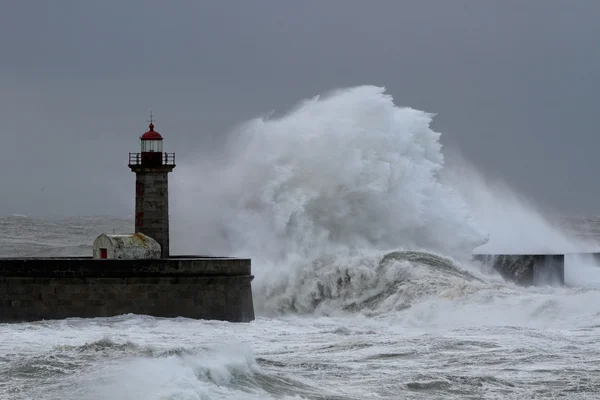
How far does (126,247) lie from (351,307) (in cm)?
349

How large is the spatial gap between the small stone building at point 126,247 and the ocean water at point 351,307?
1.49 m

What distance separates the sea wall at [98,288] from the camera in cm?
1551

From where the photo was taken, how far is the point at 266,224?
65.2 feet

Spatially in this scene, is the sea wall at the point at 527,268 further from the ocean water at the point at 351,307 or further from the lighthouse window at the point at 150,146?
the lighthouse window at the point at 150,146

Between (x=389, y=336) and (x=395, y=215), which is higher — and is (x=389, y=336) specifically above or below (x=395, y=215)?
below

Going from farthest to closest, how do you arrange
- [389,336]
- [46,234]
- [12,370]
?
[46,234] → [389,336] → [12,370]

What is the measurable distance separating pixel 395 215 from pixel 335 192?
1.19 m

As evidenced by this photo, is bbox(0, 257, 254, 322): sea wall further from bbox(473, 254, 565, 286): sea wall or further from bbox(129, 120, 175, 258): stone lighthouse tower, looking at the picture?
bbox(473, 254, 565, 286): sea wall

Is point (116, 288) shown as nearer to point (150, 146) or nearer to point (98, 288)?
point (98, 288)

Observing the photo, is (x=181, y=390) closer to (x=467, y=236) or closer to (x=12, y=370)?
(x=12, y=370)

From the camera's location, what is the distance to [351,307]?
18.1 m

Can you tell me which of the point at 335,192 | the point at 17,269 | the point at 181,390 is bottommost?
the point at 181,390

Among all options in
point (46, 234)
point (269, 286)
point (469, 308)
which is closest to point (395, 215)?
point (269, 286)

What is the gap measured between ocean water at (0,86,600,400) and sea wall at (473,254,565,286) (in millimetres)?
290
